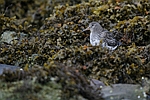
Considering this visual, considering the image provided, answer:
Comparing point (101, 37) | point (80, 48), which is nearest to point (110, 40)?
point (101, 37)

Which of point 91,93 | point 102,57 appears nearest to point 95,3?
point 102,57

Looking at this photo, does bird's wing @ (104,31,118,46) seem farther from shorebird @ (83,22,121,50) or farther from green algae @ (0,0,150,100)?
green algae @ (0,0,150,100)

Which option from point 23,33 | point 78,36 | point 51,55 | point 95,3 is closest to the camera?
point 51,55

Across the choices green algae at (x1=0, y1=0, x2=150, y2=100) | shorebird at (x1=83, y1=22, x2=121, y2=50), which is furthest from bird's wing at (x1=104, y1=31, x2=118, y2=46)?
green algae at (x1=0, y1=0, x2=150, y2=100)

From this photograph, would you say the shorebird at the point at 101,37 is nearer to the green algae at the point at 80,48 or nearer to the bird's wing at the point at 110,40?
the bird's wing at the point at 110,40

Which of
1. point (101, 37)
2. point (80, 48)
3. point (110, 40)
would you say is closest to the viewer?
point (80, 48)

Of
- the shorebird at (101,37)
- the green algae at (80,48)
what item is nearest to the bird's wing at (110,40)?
the shorebird at (101,37)

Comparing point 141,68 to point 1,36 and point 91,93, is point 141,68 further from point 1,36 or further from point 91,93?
point 1,36

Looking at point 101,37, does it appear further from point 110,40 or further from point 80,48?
point 80,48
